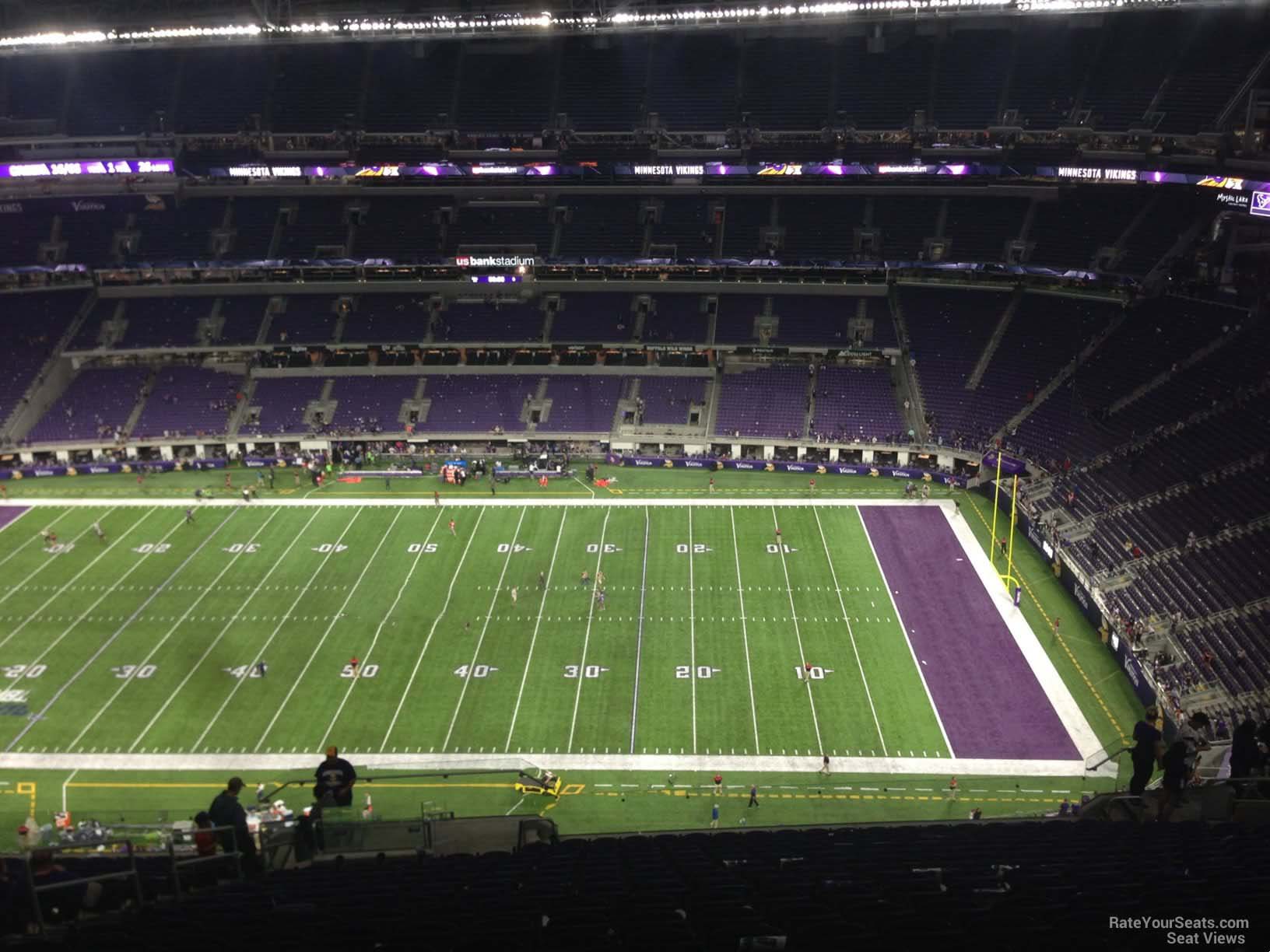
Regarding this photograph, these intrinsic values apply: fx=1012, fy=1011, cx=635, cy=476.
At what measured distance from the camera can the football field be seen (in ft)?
97.7

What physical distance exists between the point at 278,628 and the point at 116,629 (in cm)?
583

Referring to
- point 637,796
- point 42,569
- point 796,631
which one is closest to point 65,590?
point 42,569

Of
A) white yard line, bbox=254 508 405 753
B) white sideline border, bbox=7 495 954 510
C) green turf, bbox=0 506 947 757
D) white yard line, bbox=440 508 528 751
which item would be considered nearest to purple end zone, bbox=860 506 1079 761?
green turf, bbox=0 506 947 757

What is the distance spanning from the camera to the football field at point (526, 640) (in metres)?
29.8

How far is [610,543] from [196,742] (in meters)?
18.5

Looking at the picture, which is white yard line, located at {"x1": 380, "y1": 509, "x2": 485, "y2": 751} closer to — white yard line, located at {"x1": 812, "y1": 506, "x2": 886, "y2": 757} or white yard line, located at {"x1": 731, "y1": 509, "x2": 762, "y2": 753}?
white yard line, located at {"x1": 731, "y1": 509, "x2": 762, "y2": 753}

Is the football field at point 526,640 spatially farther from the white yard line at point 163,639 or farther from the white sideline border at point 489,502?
the white sideline border at point 489,502

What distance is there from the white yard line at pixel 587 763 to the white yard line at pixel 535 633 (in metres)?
1.43

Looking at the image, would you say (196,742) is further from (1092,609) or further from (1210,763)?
(1092,609)

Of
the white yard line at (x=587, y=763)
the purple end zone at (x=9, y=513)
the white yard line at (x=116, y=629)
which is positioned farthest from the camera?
the purple end zone at (x=9, y=513)

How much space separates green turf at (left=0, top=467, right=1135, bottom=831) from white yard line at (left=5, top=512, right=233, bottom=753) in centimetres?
10

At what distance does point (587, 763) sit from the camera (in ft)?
94.2

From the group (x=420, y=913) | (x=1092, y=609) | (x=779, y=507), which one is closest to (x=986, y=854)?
(x=420, y=913)

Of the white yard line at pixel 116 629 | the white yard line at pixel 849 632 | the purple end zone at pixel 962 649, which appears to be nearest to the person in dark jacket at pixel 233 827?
the white yard line at pixel 849 632
